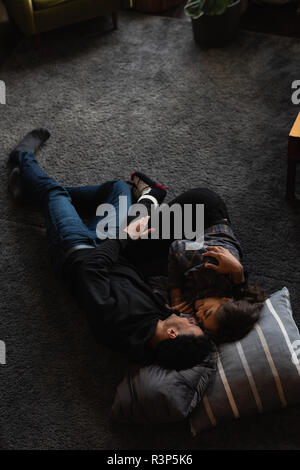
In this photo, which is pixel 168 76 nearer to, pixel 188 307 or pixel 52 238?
pixel 52 238

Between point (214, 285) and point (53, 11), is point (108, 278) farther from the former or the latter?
point (53, 11)

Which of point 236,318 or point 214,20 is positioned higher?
point 214,20

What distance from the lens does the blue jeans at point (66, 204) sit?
1.93 m

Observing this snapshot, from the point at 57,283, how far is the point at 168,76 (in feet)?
4.46

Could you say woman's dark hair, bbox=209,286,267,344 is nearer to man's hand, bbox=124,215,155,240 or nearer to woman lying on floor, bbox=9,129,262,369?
woman lying on floor, bbox=9,129,262,369

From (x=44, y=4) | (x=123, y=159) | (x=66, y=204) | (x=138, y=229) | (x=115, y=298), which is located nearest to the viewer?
(x=115, y=298)

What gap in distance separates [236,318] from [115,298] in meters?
0.39

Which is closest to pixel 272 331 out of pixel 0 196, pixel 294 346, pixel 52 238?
pixel 294 346

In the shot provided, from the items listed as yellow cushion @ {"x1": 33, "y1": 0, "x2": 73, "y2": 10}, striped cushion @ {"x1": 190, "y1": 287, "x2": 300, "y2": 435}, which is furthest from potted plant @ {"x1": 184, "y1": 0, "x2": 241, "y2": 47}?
striped cushion @ {"x1": 190, "y1": 287, "x2": 300, "y2": 435}

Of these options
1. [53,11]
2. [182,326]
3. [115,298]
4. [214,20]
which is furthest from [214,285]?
[53,11]

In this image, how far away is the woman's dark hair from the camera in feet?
5.32

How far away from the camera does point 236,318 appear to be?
1630 millimetres

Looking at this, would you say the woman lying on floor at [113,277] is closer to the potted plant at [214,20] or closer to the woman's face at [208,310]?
the woman's face at [208,310]

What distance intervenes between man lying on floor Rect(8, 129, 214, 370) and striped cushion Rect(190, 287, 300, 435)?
0.10 meters
